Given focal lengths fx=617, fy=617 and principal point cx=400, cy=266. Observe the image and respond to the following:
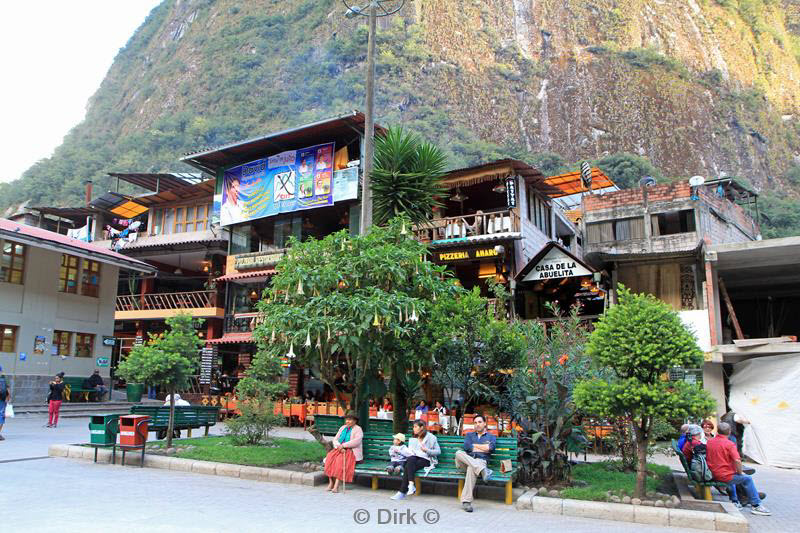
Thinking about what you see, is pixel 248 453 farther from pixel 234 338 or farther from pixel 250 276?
pixel 250 276

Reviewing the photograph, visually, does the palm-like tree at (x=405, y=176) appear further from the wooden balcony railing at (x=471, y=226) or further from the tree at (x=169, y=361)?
the wooden balcony railing at (x=471, y=226)

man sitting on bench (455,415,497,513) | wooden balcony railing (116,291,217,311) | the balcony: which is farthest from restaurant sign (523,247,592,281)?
wooden balcony railing (116,291,217,311)

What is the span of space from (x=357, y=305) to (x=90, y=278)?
22210 mm

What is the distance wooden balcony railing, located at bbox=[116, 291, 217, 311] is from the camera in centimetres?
3244

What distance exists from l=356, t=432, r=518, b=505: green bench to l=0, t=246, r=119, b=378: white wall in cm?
1927

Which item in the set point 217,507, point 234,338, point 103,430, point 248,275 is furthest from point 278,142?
Result: point 217,507

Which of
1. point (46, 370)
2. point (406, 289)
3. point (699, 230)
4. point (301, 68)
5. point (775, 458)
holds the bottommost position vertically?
point (775, 458)

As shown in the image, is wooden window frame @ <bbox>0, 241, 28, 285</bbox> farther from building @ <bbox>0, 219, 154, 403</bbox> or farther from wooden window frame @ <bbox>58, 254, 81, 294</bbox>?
wooden window frame @ <bbox>58, 254, 81, 294</bbox>

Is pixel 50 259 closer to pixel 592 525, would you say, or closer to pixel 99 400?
pixel 99 400

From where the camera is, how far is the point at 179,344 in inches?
543

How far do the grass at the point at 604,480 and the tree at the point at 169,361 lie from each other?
8.42 m

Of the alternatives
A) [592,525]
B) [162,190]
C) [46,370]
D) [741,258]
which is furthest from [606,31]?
[592,525]

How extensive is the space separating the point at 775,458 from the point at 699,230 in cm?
906

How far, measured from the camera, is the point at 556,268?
22.2 m
